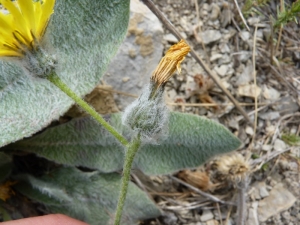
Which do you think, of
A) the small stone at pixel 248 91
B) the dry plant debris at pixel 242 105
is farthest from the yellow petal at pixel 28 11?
the small stone at pixel 248 91

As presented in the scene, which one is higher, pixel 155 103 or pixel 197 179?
pixel 155 103

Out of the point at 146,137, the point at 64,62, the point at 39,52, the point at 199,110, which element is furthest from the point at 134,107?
the point at 199,110

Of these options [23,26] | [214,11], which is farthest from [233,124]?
[23,26]

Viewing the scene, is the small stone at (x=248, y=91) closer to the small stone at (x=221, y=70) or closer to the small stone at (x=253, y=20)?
the small stone at (x=221, y=70)

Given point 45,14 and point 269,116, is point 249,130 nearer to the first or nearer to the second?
point 269,116

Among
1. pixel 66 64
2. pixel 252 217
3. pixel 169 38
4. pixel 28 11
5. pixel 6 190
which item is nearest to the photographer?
pixel 28 11

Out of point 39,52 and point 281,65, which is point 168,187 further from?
point 39,52

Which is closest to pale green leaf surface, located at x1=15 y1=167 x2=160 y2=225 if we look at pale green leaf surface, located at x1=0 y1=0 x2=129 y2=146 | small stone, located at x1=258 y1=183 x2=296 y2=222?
pale green leaf surface, located at x1=0 y1=0 x2=129 y2=146

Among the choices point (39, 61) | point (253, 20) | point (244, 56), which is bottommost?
point (244, 56)
